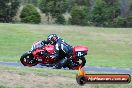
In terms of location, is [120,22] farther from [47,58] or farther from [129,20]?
[47,58]

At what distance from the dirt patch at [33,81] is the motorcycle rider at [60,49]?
583 centimetres

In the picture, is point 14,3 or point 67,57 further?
point 14,3

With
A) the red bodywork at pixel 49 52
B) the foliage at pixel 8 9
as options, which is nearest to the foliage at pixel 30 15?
the foliage at pixel 8 9

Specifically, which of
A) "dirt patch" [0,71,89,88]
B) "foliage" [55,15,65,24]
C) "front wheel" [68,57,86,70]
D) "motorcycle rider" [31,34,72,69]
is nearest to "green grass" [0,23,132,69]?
"foliage" [55,15,65,24]

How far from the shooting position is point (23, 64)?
2072 cm

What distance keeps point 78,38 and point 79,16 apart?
736cm

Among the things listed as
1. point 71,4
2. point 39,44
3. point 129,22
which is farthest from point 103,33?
point 39,44

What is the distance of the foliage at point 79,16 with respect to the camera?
46.7 metres

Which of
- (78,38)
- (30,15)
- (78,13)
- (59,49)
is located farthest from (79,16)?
(59,49)

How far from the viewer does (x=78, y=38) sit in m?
39.7

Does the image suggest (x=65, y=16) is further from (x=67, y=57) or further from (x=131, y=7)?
(x=67, y=57)

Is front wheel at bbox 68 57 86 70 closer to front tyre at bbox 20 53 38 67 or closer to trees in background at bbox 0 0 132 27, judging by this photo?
front tyre at bbox 20 53 38 67

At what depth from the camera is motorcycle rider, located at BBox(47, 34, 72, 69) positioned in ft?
65.8

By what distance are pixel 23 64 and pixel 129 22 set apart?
2774 centimetres
